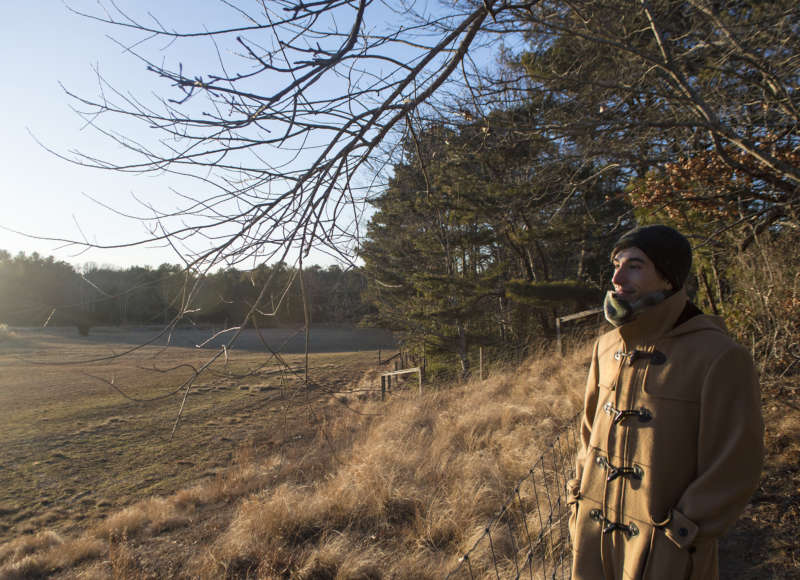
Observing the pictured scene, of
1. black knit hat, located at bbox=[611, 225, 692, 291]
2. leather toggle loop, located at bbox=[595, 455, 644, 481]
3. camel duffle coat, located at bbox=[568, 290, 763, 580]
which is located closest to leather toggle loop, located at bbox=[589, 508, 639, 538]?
camel duffle coat, located at bbox=[568, 290, 763, 580]

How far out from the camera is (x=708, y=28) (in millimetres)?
5121

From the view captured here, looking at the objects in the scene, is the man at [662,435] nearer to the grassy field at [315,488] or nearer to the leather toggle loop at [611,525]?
the leather toggle loop at [611,525]

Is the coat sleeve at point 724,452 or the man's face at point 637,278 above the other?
the man's face at point 637,278

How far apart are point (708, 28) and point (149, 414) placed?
15950mm

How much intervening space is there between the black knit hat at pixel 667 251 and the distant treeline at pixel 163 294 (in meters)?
1.29

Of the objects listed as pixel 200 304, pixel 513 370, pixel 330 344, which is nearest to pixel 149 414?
pixel 513 370

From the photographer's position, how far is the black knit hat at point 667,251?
163cm

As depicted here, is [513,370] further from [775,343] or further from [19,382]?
[19,382]

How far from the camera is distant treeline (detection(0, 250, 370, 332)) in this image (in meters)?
1.94

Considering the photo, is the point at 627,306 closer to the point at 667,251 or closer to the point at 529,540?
the point at 667,251

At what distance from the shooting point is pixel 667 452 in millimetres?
1530

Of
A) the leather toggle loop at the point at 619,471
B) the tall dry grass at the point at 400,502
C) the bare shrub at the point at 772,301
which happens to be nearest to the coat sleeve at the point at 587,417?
the leather toggle loop at the point at 619,471

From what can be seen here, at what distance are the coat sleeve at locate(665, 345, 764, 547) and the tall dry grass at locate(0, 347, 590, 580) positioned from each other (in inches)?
54.9

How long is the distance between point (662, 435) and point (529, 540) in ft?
6.98
